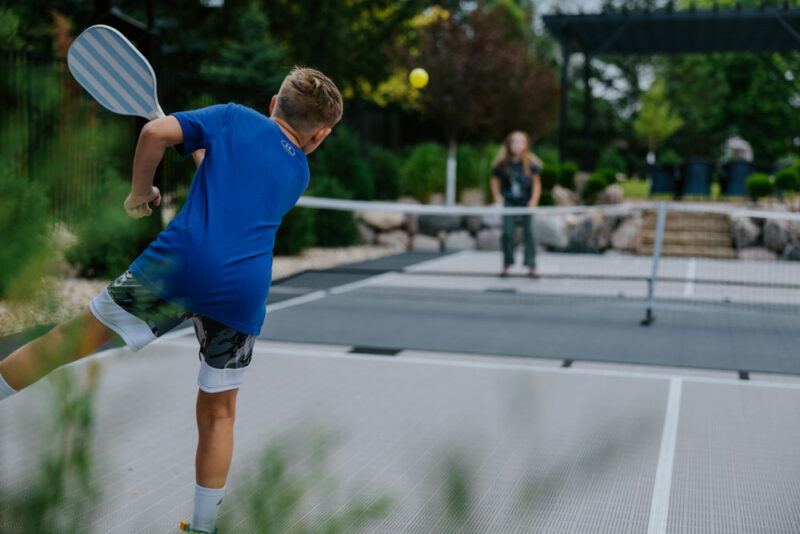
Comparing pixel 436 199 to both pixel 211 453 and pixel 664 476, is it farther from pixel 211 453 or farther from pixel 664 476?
pixel 211 453

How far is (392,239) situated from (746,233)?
6.64m

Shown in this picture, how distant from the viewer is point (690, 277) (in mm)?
12094

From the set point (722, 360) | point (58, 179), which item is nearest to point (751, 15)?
point (722, 360)

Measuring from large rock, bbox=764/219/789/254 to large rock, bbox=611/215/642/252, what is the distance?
2.28 metres

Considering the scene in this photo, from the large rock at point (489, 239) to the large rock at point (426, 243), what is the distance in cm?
83

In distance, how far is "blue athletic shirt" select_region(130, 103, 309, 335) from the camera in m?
2.54

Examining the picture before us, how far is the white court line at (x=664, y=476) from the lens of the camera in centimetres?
330

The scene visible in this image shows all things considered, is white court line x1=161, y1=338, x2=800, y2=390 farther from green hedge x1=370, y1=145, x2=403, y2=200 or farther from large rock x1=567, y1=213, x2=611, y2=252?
green hedge x1=370, y1=145, x2=403, y2=200

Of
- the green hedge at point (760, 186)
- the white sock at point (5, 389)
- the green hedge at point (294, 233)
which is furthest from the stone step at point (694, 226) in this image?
the white sock at point (5, 389)

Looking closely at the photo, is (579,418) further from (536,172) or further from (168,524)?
(536,172)

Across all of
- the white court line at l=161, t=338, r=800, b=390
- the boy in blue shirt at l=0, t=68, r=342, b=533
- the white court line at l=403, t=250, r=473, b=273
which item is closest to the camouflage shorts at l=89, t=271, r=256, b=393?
the boy in blue shirt at l=0, t=68, r=342, b=533

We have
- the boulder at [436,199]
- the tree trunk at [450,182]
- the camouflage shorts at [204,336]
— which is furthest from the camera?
the boulder at [436,199]

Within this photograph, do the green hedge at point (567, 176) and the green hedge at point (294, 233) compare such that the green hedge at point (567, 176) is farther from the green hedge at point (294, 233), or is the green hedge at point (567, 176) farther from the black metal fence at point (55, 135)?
the black metal fence at point (55, 135)

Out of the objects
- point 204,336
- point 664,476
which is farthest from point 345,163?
point 204,336
